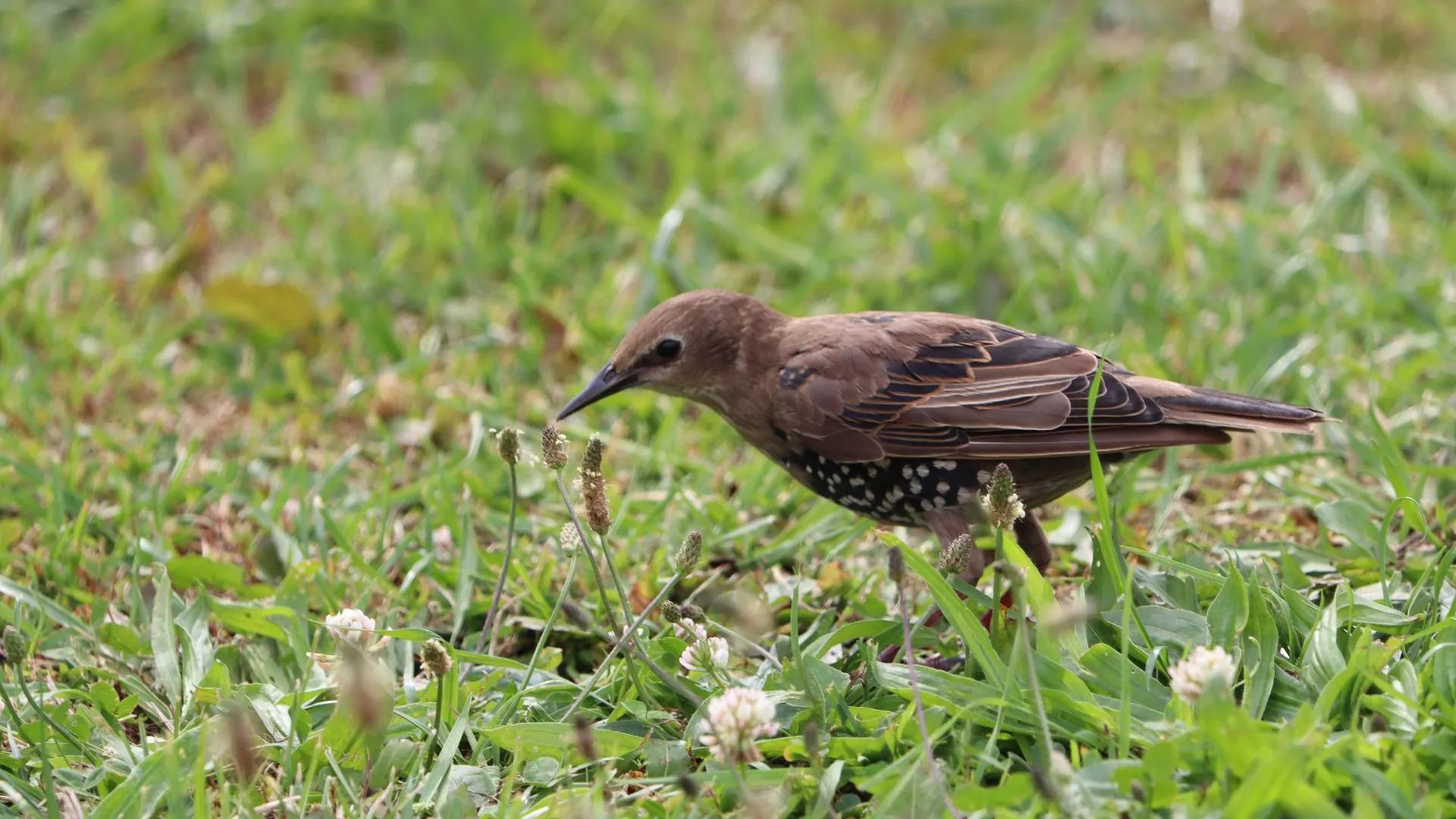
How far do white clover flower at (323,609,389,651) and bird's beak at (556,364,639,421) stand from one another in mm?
1006

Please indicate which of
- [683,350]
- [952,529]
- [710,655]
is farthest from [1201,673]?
[683,350]

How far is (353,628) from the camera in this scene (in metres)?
3.34

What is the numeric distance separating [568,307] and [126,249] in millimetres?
2066

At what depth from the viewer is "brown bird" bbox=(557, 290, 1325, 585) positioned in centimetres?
412

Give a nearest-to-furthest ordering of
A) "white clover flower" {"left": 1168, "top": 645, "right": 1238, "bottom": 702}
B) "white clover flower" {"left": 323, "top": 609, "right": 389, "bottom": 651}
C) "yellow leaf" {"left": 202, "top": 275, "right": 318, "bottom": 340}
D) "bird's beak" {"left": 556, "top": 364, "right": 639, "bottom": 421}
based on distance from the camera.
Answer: "white clover flower" {"left": 1168, "top": 645, "right": 1238, "bottom": 702} → "white clover flower" {"left": 323, "top": 609, "right": 389, "bottom": 651} → "bird's beak" {"left": 556, "top": 364, "right": 639, "bottom": 421} → "yellow leaf" {"left": 202, "top": 275, "right": 318, "bottom": 340}

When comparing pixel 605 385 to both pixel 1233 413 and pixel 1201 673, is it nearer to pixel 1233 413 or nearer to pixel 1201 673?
pixel 1233 413

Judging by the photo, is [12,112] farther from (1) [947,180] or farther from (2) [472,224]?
(1) [947,180]

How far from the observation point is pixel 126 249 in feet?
21.6

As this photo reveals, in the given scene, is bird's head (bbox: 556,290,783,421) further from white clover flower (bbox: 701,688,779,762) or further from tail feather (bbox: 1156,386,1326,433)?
white clover flower (bbox: 701,688,779,762)

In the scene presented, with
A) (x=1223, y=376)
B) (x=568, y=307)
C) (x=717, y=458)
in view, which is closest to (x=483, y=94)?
(x=568, y=307)

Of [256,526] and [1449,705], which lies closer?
[1449,705]

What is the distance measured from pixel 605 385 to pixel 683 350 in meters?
0.26

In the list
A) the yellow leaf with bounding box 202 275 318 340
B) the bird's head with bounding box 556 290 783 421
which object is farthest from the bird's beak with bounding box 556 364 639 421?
the yellow leaf with bounding box 202 275 318 340

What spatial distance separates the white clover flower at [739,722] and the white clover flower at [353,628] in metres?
0.86
